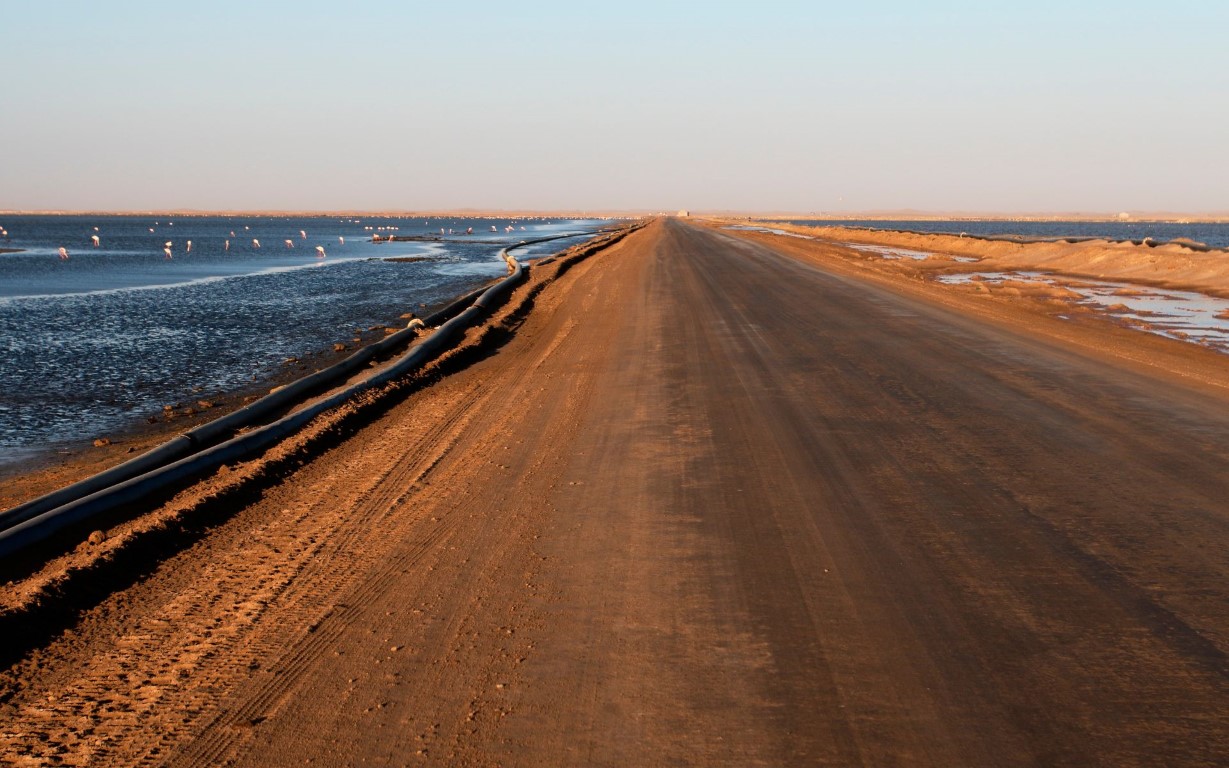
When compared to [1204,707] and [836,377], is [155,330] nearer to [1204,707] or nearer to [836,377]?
[836,377]

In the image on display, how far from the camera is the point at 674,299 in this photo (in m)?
19.8

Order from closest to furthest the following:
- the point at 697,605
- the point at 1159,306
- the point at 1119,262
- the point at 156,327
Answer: the point at 697,605 → the point at 156,327 → the point at 1159,306 → the point at 1119,262

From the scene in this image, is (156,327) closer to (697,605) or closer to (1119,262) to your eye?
(697,605)

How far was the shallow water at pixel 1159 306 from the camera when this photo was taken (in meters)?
14.9

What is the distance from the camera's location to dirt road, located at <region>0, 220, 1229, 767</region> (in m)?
3.26

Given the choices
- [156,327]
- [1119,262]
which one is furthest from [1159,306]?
[156,327]

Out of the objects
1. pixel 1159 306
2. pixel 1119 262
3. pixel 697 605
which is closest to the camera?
pixel 697 605

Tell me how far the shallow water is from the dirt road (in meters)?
7.47

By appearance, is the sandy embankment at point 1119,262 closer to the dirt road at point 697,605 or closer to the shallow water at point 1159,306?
the shallow water at point 1159,306

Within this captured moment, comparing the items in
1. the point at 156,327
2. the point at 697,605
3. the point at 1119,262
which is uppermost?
the point at 1119,262

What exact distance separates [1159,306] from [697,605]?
19265mm

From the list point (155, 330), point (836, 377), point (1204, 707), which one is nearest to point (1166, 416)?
point (836, 377)

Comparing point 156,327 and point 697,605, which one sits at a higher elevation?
point 697,605

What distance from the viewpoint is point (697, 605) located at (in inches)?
169
